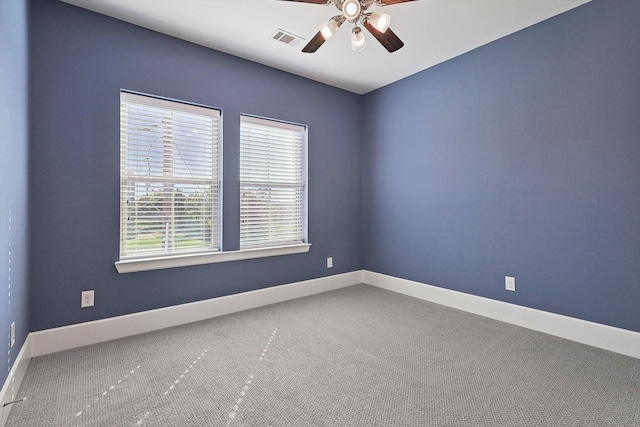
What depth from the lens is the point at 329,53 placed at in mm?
3225

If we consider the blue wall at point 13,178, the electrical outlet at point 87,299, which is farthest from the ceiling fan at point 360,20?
the electrical outlet at point 87,299

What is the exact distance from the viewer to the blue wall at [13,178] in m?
1.62

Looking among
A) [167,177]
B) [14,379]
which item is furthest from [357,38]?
[14,379]

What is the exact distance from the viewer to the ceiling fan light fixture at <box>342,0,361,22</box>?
1946mm

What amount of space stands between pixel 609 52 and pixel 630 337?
217cm

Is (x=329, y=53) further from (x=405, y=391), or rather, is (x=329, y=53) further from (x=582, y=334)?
(x=582, y=334)

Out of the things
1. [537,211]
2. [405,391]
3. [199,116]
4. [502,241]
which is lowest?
[405,391]

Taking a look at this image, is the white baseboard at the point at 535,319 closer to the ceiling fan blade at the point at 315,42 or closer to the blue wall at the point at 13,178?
the ceiling fan blade at the point at 315,42

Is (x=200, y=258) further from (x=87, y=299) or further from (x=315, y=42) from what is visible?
(x=315, y=42)

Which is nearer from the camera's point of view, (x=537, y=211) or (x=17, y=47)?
(x=17, y=47)

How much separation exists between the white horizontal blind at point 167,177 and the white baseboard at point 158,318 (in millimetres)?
542

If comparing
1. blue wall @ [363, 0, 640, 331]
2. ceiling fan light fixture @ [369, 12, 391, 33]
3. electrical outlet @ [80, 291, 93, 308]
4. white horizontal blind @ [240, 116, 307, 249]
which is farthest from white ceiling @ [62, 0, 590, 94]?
electrical outlet @ [80, 291, 93, 308]

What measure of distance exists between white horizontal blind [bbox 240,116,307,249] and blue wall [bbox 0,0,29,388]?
5.71 feet

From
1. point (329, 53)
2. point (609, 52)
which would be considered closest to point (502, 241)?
point (609, 52)
